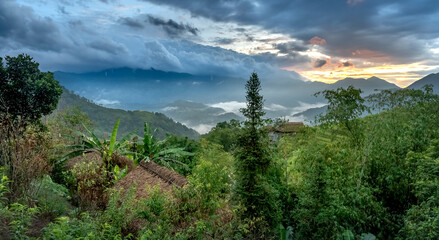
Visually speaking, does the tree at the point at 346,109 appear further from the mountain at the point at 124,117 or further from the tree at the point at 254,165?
the mountain at the point at 124,117

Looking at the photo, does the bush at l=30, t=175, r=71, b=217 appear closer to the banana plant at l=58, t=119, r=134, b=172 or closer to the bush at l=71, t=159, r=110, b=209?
the bush at l=71, t=159, r=110, b=209

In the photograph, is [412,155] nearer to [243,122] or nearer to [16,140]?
[243,122]

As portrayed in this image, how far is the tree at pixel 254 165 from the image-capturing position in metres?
4.91

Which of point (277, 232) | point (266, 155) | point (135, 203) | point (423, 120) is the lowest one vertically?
point (277, 232)

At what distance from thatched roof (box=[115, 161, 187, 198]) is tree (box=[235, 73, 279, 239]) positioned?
200 centimetres

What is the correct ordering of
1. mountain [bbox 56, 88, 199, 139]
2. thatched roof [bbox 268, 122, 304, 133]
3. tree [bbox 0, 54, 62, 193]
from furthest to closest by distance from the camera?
mountain [bbox 56, 88, 199, 139], tree [bbox 0, 54, 62, 193], thatched roof [bbox 268, 122, 304, 133]

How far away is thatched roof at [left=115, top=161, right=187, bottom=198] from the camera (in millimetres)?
6676

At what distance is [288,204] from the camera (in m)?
6.05

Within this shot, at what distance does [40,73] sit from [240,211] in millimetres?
11485

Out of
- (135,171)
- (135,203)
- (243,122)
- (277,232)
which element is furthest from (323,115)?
(135,171)

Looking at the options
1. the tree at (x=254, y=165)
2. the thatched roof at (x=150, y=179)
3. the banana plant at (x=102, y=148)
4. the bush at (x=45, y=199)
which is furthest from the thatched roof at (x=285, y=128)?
the banana plant at (x=102, y=148)

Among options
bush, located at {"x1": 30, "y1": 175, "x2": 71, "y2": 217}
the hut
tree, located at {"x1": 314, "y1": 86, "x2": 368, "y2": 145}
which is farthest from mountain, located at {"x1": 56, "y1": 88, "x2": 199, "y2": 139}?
tree, located at {"x1": 314, "y1": 86, "x2": 368, "y2": 145}

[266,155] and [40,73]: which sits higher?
[40,73]

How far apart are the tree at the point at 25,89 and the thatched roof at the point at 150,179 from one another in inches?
260
